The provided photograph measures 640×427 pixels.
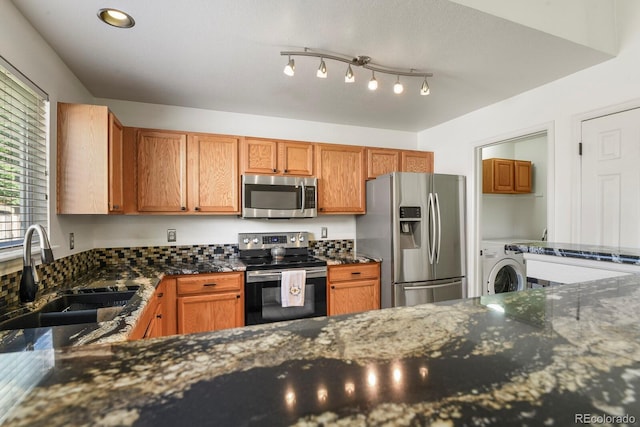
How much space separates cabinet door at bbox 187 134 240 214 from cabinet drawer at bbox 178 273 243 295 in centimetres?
64

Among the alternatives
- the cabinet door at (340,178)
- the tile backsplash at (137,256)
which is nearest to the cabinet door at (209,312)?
the tile backsplash at (137,256)

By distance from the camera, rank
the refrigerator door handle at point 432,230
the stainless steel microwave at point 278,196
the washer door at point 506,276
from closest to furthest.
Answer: the stainless steel microwave at point 278,196
the refrigerator door handle at point 432,230
the washer door at point 506,276

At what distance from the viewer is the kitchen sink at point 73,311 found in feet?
4.57

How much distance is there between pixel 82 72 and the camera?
7.40 feet

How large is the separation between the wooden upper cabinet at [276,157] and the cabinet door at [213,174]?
0.38 feet

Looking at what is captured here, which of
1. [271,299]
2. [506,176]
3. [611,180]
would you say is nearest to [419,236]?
[611,180]

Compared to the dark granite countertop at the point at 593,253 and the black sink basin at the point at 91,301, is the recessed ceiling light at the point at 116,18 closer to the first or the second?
the black sink basin at the point at 91,301

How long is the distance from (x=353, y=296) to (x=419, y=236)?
2.92 feet

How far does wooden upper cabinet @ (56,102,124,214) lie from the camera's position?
6.54ft

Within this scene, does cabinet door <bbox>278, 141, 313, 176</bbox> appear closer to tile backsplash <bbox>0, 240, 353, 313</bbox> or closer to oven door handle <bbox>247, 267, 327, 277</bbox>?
tile backsplash <bbox>0, 240, 353, 313</bbox>

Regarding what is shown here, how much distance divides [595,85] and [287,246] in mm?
2864

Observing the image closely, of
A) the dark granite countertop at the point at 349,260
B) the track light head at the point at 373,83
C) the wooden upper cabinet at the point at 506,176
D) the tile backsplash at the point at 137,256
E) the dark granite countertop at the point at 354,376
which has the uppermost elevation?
the track light head at the point at 373,83

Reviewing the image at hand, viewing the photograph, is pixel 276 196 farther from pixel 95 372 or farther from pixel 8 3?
pixel 95 372

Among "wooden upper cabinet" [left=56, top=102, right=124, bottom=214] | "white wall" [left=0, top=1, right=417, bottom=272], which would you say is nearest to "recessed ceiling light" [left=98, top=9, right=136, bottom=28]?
"white wall" [left=0, top=1, right=417, bottom=272]
